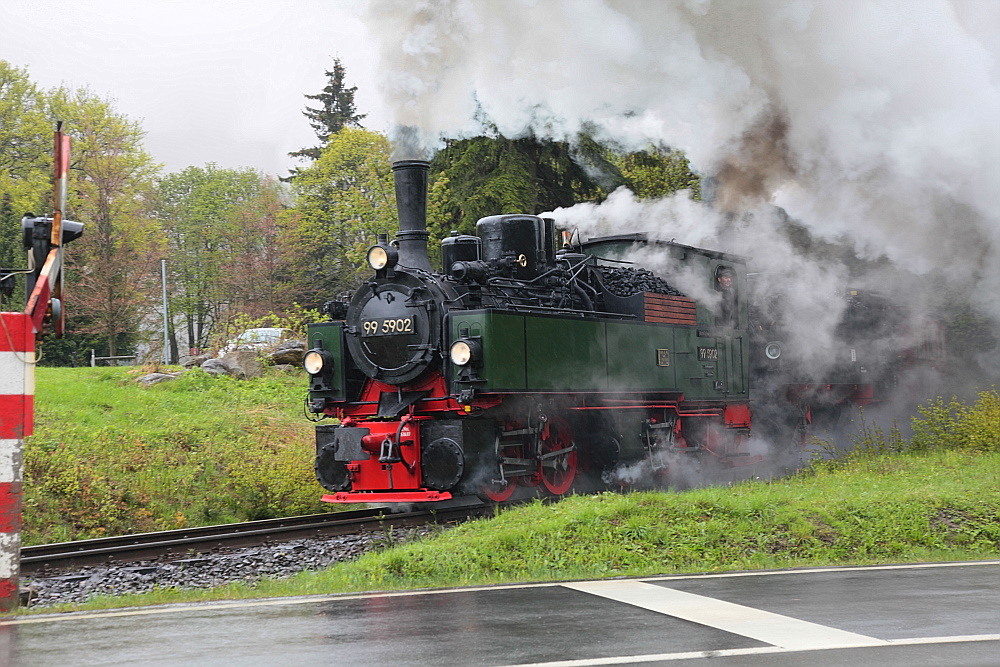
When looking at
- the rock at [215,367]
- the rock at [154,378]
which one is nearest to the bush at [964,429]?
the rock at [215,367]

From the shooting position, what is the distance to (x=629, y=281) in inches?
588

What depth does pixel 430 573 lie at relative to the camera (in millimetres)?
8008

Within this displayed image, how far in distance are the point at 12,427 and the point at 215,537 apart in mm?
4758

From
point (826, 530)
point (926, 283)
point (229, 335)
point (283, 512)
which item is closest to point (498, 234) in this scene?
point (283, 512)

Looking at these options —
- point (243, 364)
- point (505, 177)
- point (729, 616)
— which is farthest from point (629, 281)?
point (505, 177)

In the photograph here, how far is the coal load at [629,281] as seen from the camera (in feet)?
48.6

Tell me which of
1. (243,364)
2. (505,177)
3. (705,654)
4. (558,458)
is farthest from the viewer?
(505,177)

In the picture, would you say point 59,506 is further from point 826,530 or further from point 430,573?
point 826,530

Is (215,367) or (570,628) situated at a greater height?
(215,367)

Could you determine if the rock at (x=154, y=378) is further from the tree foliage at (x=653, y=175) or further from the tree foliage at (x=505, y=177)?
the tree foliage at (x=653, y=175)

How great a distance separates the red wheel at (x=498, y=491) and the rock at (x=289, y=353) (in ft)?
38.1

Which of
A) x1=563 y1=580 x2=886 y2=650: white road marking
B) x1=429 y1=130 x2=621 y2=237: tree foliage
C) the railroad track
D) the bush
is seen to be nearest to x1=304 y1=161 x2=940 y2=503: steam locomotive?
the railroad track

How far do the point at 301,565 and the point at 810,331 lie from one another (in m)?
11.1

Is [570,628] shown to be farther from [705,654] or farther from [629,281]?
[629,281]
